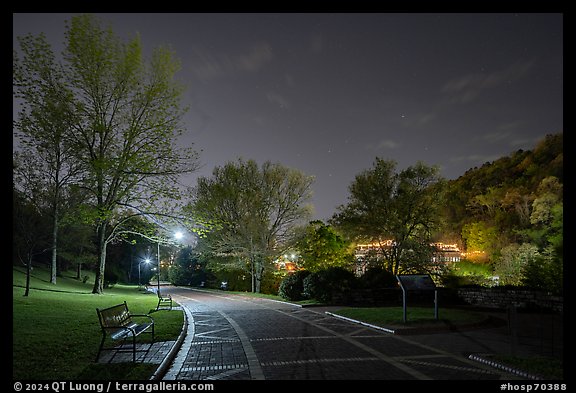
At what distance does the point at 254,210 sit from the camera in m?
33.6

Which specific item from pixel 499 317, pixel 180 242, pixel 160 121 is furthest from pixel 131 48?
pixel 499 317

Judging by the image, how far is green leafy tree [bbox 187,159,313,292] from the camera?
33.2m

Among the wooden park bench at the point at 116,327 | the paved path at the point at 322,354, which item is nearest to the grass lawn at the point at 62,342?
the wooden park bench at the point at 116,327

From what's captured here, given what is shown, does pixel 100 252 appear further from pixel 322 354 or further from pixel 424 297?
pixel 424 297

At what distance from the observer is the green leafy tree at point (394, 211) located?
98.0 ft

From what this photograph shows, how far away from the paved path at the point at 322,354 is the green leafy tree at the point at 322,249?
61.5 feet

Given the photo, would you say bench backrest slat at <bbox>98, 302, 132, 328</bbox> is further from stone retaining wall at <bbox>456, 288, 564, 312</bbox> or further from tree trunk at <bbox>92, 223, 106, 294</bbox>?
stone retaining wall at <bbox>456, 288, 564, 312</bbox>

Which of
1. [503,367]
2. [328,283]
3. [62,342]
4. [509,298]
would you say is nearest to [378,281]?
[328,283]

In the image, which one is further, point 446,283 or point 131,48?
point 446,283

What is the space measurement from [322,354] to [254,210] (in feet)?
83.5

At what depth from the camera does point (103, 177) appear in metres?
20.8
